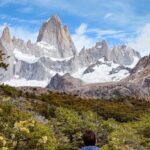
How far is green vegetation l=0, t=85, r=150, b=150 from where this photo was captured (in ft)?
57.9

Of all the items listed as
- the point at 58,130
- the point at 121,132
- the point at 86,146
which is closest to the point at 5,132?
the point at 86,146

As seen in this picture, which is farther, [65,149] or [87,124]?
[87,124]

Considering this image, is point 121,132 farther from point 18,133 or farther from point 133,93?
point 133,93

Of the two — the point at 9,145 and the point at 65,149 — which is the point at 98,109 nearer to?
the point at 65,149

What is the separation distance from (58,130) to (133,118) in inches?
894

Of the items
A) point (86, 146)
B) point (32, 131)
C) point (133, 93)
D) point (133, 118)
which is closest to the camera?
point (86, 146)

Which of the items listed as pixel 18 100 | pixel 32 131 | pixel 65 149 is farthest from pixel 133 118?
pixel 32 131

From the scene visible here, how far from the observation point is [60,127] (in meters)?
31.7

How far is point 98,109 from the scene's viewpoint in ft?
182

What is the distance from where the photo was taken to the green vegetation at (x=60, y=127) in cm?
1766

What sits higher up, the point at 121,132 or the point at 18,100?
the point at 18,100

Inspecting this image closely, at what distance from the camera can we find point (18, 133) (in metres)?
16.9

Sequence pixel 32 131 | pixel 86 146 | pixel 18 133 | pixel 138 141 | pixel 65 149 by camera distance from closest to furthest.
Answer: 1. pixel 86 146
2. pixel 18 133
3. pixel 32 131
4. pixel 65 149
5. pixel 138 141

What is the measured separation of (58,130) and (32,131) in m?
13.1
